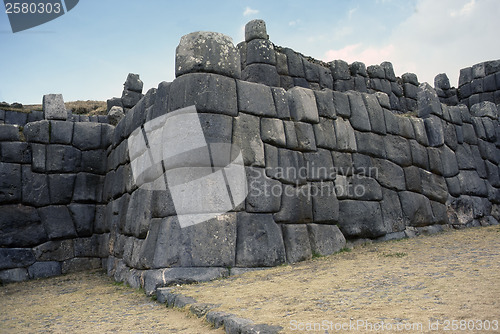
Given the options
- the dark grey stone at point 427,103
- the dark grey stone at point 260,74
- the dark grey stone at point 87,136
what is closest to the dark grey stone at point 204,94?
the dark grey stone at point 260,74

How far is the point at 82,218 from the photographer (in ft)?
24.3

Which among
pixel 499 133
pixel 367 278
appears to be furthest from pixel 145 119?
pixel 499 133

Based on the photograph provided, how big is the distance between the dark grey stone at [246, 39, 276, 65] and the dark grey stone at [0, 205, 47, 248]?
16.9ft

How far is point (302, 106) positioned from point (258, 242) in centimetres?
222

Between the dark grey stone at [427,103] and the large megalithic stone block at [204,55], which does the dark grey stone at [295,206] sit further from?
the dark grey stone at [427,103]

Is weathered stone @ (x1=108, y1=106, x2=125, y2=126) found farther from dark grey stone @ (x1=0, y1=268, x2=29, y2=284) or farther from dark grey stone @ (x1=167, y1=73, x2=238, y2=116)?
dark grey stone @ (x1=167, y1=73, x2=238, y2=116)

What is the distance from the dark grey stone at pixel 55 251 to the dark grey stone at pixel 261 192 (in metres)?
4.18

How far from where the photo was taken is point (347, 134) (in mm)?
6348

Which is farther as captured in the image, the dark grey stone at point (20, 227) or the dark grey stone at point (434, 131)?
the dark grey stone at point (434, 131)

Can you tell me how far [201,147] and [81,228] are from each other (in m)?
Answer: 3.90

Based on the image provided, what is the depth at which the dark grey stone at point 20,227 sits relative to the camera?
6.71 m

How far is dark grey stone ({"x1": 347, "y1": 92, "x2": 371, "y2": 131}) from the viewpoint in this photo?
6.54 meters

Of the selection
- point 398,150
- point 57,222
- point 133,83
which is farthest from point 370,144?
point 133,83

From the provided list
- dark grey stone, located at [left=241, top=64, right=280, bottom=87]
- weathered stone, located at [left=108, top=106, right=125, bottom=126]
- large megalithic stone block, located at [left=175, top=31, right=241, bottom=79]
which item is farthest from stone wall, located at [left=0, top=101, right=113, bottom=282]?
large megalithic stone block, located at [left=175, top=31, right=241, bottom=79]
